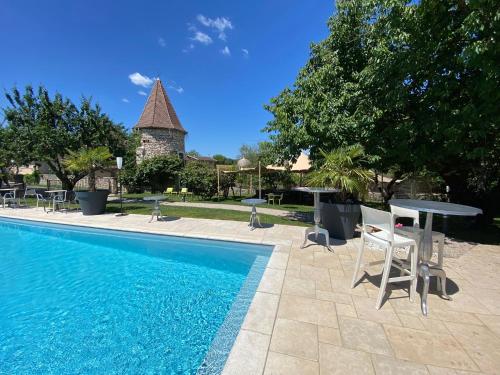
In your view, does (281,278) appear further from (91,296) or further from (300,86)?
(300,86)

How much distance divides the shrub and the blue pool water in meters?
10.3

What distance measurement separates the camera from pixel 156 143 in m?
24.4

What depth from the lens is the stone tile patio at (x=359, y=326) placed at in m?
2.06

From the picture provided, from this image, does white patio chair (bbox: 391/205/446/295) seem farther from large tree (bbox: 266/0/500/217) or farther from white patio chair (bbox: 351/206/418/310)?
large tree (bbox: 266/0/500/217)

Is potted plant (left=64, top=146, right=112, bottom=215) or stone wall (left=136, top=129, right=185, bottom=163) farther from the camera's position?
stone wall (left=136, top=129, right=185, bottom=163)

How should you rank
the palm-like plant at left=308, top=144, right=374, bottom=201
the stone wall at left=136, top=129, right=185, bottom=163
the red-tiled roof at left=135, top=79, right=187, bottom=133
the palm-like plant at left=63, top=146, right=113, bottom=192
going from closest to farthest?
1. the palm-like plant at left=308, top=144, right=374, bottom=201
2. the palm-like plant at left=63, top=146, right=113, bottom=192
3. the stone wall at left=136, top=129, right=185, bottom=163
4. the red-tiled roof at left=135, top=79, right=187, bottom=133

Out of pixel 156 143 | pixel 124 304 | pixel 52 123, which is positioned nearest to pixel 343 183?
pixel 124 304

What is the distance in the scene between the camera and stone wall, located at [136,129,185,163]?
79.4ft

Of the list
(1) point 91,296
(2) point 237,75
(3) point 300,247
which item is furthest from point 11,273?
(2) point 237,75

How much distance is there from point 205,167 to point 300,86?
10687 millimetres

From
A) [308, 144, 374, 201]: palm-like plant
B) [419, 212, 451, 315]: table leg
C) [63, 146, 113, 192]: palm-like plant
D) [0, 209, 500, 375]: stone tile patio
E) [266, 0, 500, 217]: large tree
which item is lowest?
[0, 209, 500, 375]: stone tile patio

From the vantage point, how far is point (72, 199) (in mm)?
13297

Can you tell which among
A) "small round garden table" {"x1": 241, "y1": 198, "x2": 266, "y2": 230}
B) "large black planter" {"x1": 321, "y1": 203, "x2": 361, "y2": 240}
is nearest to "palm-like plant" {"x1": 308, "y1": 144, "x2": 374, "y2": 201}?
"large black planter" {"x1": 321, "y1": 203, "x2": 361, "y2": 240}

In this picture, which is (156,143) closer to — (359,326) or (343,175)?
(343,175)
